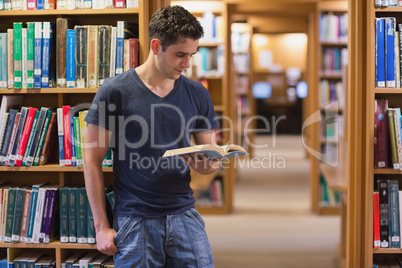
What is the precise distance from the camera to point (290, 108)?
1692 centimetres

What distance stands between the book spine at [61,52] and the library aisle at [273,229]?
7.27 feet

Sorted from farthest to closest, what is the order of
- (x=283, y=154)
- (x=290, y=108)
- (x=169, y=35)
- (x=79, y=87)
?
(x=290, y=108) < (x=283, y=154) < (x=79, y=87) < (x=169, y=35)

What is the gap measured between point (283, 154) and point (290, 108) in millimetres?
5386

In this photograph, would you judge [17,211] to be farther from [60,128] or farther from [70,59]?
[70,59]

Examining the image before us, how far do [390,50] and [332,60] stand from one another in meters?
3.72

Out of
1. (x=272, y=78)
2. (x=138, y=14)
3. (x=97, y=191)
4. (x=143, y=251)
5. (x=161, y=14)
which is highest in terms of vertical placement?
(x=272, y=78)

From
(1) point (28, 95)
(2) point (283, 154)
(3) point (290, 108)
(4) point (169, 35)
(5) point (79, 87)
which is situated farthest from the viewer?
(3) point (290, 108)

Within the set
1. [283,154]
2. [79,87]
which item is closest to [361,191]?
[79,87]

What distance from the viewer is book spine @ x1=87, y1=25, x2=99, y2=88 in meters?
2.73

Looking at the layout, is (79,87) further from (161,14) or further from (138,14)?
(161,14)

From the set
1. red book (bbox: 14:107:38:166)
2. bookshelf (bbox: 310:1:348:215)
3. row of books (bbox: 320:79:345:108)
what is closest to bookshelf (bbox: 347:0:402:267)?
red book (bbox: 14:107:38:166)

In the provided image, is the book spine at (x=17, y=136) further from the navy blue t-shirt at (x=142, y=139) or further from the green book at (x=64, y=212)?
the navy blue t-shirt at (x=142, y=139)

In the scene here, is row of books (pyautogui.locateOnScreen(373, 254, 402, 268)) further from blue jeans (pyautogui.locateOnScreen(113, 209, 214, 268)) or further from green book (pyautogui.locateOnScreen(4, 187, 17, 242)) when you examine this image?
green book (pyautogui.locateOnScreen(4, 187, 17, 242))

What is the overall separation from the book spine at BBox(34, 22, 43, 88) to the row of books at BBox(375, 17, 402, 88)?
176 cm
